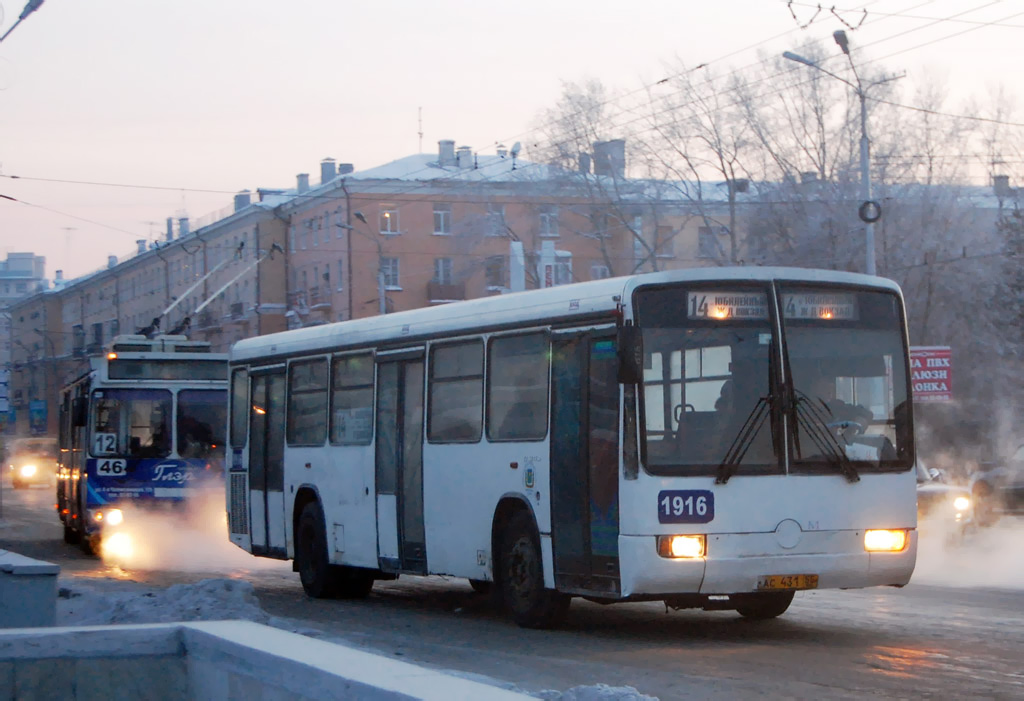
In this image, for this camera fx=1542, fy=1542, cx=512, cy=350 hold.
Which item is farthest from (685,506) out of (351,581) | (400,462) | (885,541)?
(351,581)

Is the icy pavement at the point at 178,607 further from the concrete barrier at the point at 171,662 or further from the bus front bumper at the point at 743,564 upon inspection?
the concrete barrier at the point at 171,662

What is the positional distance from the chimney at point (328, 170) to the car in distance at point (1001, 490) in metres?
57.5

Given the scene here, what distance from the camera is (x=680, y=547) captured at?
1047 centimetres

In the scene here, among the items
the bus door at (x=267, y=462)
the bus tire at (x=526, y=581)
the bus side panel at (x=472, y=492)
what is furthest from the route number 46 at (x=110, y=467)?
the bus tire at (x=526, y=581)

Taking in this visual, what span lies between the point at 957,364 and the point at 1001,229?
5.49 m

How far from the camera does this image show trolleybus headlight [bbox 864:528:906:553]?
11.0 meters

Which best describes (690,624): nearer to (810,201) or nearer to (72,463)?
(72,463)

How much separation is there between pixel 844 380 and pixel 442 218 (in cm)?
6311

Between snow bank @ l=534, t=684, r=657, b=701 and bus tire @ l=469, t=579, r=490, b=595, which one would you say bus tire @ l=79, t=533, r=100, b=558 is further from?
snow bank @ l=534, t=684, r=657, b=701

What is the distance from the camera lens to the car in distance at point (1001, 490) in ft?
75.1

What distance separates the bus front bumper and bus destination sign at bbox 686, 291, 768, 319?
5.06 feet

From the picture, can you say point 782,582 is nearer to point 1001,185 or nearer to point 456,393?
point 456,393

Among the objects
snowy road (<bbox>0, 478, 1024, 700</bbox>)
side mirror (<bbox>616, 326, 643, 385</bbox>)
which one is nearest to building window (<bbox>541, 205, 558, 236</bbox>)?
snowy road (<bbox>0, 478, 1024, 700</bbox>)

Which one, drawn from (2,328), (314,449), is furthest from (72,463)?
(2,328)
